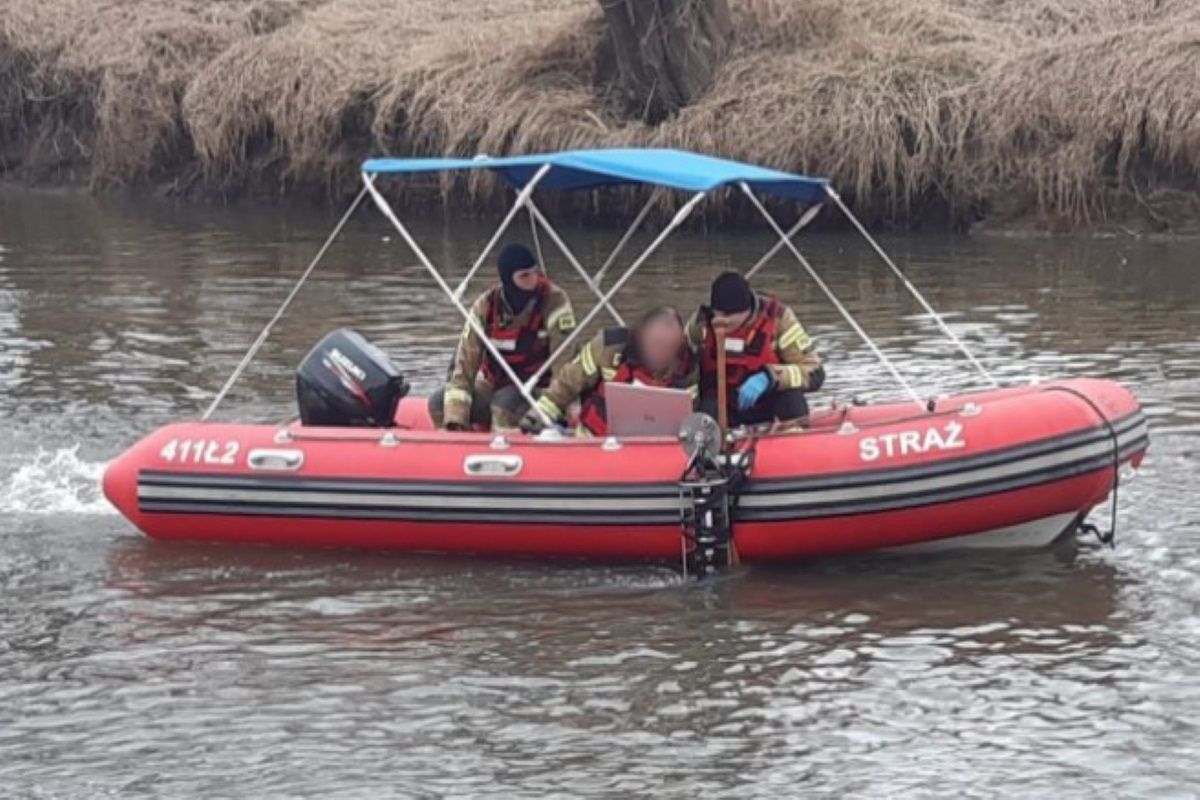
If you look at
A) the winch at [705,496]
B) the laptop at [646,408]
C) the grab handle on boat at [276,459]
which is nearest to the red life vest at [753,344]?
the laptop at [646,408]

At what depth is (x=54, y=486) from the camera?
1102 centimetres

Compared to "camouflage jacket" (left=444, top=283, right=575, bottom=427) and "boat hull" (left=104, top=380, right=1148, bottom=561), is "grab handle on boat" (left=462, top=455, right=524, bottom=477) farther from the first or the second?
"camouflage jacket" (left=444, top=283, right=575, bottom=427)

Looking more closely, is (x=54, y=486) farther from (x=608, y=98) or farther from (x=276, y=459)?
(x=608, y=98)

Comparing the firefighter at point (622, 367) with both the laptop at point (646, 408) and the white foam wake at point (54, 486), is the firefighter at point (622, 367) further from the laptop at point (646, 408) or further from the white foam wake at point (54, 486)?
the white foam wake at point (54, 486)

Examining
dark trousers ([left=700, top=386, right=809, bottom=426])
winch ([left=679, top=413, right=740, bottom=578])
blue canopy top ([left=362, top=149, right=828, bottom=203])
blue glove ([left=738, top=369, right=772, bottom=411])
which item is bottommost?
winch ([left=679, top=413, right=740, bottom=578])

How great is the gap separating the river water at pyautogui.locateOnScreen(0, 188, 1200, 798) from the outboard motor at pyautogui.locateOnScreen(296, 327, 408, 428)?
74 cm

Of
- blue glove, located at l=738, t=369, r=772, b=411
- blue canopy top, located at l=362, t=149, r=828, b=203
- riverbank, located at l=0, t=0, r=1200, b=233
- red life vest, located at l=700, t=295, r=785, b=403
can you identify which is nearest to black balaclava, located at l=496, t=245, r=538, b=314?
blue canopy top, located at l=362, t=149, r=828, b=203

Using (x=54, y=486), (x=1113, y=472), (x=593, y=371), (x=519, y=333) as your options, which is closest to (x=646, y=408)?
(x=593, y=371)

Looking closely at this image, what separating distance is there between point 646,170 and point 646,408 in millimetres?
989

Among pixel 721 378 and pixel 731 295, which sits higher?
Answer: pixel 731 295

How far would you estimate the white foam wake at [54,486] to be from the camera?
35.0ft

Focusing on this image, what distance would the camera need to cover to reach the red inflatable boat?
8.97 metres

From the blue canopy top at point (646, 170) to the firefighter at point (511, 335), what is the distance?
0.45 metres

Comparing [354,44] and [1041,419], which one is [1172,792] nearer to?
[1041,419]
